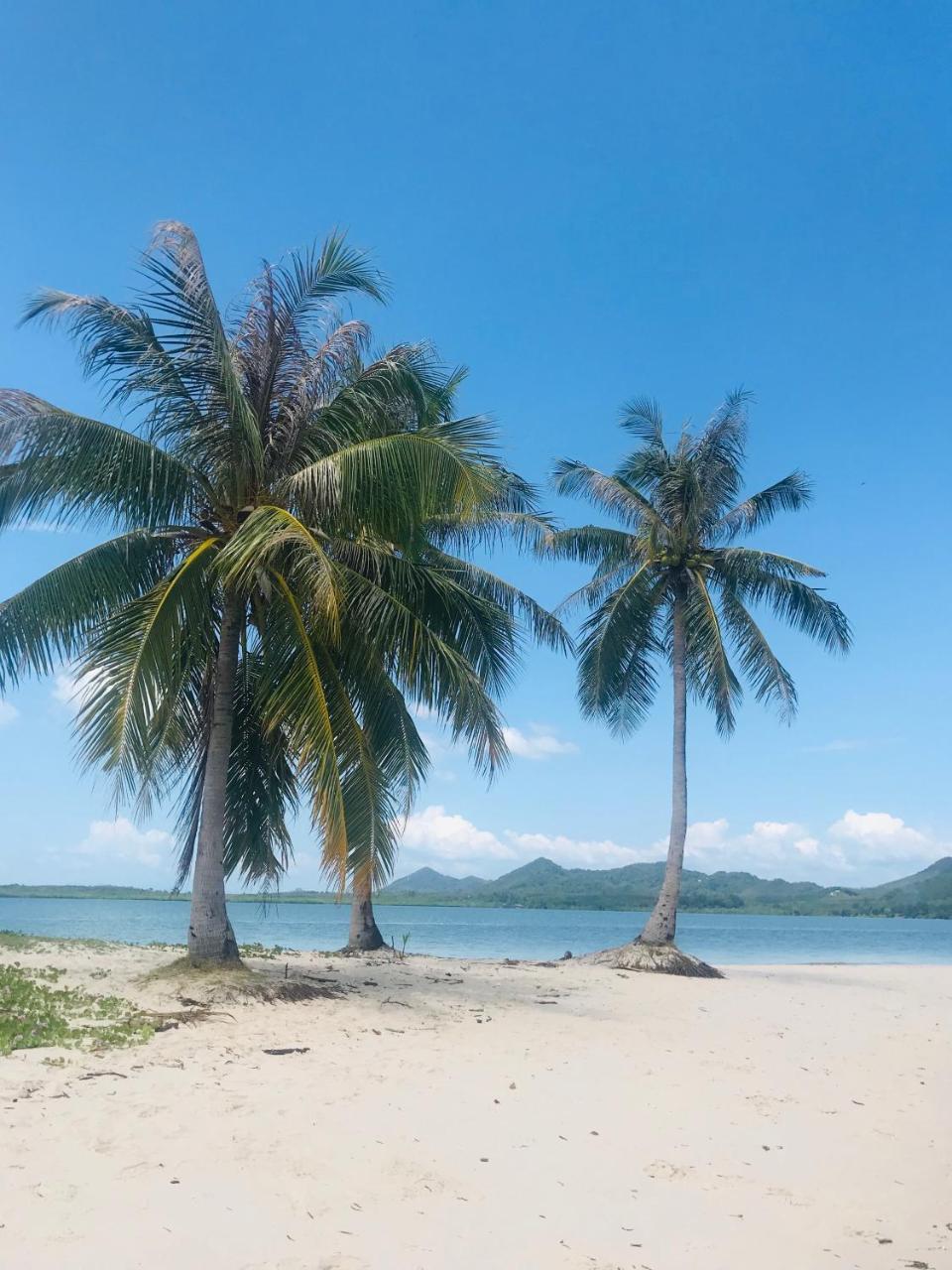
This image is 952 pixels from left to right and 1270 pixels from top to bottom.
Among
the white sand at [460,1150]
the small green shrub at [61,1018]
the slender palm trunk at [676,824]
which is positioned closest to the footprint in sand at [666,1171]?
the white sand at [460,1150]

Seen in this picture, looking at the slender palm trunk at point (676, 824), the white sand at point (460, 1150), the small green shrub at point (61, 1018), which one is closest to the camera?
the white sand at point (460, 1150)

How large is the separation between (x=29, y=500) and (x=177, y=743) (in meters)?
3.39

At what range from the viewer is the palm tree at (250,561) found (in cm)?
1066

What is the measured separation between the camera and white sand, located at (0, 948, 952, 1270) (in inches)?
191

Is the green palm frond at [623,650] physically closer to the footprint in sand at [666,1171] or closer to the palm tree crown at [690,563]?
the palm tree crown at [690,563]

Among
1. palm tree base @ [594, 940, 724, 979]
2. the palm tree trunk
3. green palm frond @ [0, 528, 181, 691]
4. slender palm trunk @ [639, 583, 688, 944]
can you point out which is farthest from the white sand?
slender palm trunk @ [639, 583, 688, 944]

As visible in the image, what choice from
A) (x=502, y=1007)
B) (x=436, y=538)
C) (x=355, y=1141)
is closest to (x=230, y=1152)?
(x=355, y=1141)

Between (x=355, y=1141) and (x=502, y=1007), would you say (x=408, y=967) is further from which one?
(x=355, y=1141)

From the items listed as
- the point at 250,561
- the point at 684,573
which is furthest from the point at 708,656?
the point at 250,561

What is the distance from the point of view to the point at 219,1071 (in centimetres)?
738

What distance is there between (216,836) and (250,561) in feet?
10.0

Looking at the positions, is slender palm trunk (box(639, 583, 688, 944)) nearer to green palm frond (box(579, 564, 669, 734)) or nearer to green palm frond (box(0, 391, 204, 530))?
green palm frond (box(579, 564, 669, 734))

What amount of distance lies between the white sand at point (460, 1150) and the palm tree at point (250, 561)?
2656 mm

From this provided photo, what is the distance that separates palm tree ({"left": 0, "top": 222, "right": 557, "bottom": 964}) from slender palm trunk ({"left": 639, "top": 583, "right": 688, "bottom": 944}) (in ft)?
26.4
